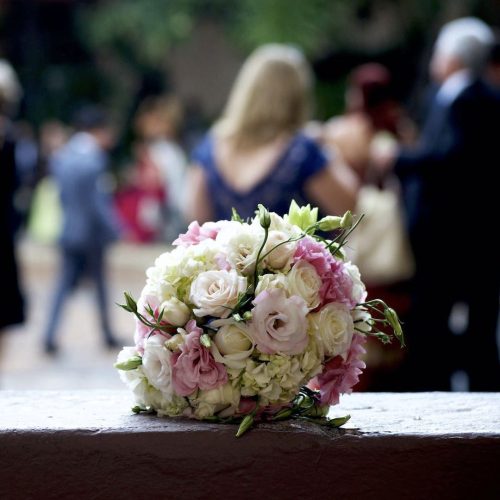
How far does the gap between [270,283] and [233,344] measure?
0.46ft

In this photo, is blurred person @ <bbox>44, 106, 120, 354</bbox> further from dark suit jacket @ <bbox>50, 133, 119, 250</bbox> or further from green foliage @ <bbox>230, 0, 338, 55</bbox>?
green foliage @ <bbox>230, 0, 338, 55</bbox>

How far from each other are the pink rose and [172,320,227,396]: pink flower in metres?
0.10

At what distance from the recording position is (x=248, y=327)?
2.30 meters

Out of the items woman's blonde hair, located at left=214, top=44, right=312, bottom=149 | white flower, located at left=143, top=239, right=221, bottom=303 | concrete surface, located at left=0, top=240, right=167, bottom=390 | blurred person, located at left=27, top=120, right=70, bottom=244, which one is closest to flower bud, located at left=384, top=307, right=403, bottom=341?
white flower, located at left=143, top=239, right=221, bottom=303

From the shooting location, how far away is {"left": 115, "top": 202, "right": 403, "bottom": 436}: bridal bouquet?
2297 millimetres

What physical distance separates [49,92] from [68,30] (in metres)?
1.33

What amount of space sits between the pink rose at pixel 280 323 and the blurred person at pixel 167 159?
992 cm

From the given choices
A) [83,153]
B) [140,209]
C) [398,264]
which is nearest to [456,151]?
[398,264]

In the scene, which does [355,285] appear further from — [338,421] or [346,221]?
[338,421]

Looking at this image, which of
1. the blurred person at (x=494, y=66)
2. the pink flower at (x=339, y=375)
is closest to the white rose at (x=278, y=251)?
the pink flower at (x=339, y=375)

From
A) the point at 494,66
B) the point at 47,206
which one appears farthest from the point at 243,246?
the point at 47,206

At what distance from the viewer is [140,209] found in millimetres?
13273

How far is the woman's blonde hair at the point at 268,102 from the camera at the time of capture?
4391mm

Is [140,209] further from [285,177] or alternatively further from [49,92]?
[285,177]
